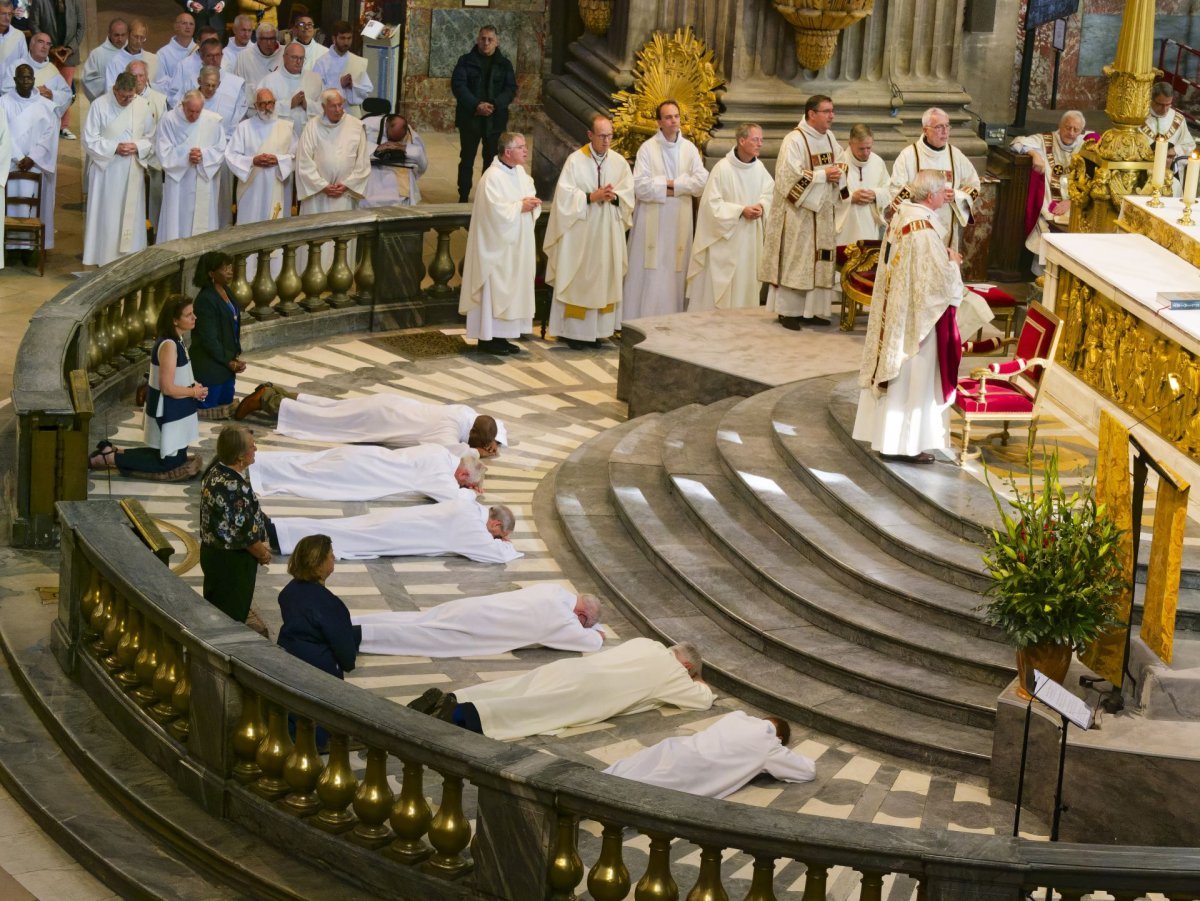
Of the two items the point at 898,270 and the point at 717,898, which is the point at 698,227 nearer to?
the point at 898,270

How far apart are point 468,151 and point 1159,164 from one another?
8571 millimetres

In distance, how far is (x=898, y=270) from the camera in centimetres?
980

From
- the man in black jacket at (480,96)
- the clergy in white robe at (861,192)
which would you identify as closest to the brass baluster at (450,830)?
the clergy in white robe at (861,192)

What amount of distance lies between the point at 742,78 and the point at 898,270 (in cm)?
604

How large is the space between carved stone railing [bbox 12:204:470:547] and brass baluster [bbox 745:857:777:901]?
464cm

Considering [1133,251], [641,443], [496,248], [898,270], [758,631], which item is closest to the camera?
[758,631]

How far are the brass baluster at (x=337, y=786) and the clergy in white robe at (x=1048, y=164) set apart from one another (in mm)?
10044

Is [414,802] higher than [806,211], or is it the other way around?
[806,211]

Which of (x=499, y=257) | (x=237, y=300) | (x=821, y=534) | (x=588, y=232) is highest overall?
(x=588, y=232)

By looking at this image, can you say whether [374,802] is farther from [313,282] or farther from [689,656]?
[313,282]

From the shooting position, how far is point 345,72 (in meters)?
18.2

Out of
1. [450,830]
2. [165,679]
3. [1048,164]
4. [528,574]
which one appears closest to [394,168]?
[1048,164]

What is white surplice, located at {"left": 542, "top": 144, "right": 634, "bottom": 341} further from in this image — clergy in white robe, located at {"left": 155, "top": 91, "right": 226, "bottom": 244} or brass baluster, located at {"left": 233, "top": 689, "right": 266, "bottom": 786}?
brass baluster, located at {"left": 233, "top": 689, "right": 266, "bottom": 786}

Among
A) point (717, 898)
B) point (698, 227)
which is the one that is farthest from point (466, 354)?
point (717, 898)
